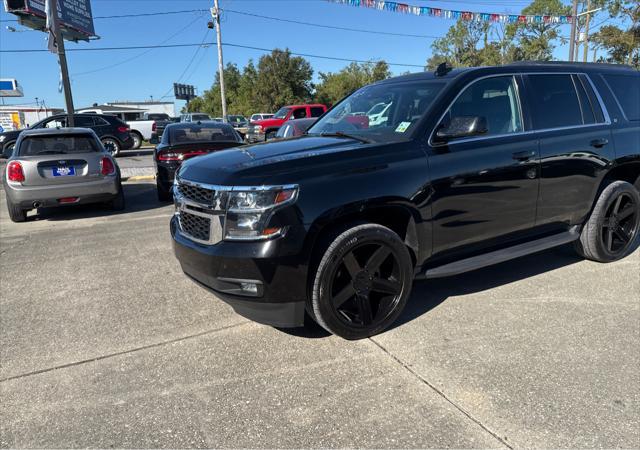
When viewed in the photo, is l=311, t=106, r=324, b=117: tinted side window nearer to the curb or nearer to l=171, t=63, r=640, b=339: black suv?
the curb

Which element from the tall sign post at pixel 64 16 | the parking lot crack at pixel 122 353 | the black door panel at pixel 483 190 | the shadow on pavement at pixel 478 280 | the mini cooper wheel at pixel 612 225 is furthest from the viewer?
the tall sign post at pixel 64 16

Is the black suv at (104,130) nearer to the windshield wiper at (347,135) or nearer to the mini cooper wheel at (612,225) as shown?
the windshield wiper at (347,135)

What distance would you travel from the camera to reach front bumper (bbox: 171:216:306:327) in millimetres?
2877

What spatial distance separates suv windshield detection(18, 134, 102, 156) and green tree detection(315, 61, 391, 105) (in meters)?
61.0

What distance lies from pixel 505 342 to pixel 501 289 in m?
1.05

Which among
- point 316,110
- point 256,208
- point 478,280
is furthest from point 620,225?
point 316,110

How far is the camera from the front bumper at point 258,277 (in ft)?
9.44

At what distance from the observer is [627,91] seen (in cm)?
494

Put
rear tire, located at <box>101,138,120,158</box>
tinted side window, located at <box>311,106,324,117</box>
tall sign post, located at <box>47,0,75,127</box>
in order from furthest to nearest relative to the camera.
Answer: tinted side window, located at <box>311,106,324,117</box> < rear tire, located at <box>101,138,120,158</box> < tall sign post, located at <box>47,0,75,127</box>

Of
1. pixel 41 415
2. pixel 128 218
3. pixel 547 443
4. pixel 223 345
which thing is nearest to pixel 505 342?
pixel 547 443

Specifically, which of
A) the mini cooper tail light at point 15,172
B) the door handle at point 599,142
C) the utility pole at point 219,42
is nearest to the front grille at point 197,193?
the door handle at point 599,142

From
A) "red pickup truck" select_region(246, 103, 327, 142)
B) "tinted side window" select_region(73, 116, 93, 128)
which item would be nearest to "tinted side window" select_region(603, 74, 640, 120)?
"red pickup truck" select_region(246, 103, 327, 142)

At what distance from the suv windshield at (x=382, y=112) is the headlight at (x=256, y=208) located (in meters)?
1.04

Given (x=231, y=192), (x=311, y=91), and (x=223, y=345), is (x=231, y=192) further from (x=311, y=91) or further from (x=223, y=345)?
(x=311, y=91)
